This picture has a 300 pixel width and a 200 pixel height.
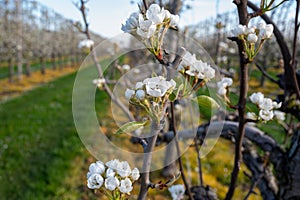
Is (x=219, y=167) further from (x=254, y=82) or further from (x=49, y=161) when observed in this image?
(x=254, y=82)

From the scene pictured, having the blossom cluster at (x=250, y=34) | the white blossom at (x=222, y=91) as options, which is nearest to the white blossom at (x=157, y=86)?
the blossom cluster at (x=250, y=34)

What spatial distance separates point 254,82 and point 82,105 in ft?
24.4

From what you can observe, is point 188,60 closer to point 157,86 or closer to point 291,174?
point 157,86

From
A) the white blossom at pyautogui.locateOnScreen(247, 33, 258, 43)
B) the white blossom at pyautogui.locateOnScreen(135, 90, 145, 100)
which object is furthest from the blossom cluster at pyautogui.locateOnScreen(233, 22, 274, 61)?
the white blossom at pyautogui.locateOnScreen(135, 90, 145, 100)

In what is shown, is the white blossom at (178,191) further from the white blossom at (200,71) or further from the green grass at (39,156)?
the green grass at (39,156)

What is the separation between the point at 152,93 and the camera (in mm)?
651

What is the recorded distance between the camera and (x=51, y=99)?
923 cm

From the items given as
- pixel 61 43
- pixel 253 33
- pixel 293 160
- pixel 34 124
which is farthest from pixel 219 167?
pixel 61 43

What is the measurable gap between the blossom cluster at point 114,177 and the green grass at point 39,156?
3.00 m

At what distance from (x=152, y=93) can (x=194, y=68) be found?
21cm

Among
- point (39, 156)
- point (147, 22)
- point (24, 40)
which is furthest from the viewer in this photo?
point (24, 40)

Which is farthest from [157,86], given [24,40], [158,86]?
[24,40]

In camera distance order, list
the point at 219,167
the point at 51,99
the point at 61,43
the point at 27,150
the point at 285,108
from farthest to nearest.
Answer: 1. the point at 61,43
2. the point at 51,99
3. the point at 27,150
4. the point at 219,167
5. the point at 285,108

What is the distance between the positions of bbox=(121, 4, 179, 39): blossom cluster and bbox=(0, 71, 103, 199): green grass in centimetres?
321
